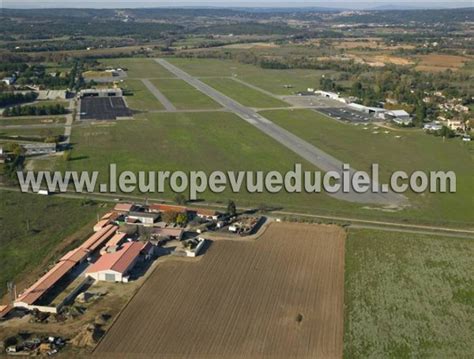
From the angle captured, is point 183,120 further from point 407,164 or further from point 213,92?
point 407,164

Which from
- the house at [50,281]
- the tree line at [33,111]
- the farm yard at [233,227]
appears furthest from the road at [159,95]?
the house at [50,281]

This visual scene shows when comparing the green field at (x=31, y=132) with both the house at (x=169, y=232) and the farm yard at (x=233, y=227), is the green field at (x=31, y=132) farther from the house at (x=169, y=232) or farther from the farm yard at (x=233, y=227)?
the house at (x=169, y=232)

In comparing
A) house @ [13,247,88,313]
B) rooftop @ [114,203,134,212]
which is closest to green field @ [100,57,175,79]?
rooftop @ [114,203,134,212]

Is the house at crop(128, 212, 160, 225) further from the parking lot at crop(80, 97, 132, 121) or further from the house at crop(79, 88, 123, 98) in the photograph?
the house at crop(79, 88, 123, 98)

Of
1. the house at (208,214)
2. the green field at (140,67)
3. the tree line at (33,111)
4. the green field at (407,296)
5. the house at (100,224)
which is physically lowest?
the green field at (407,296)

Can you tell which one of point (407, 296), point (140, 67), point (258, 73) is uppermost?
point (140, 67)

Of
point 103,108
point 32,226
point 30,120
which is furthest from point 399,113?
point 32,226

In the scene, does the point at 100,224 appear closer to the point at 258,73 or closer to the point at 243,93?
the point at 243,93
